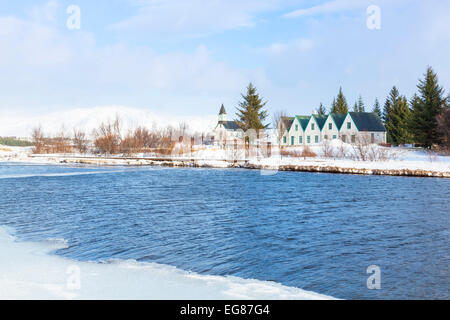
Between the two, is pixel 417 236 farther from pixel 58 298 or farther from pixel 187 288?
pixel 58 298

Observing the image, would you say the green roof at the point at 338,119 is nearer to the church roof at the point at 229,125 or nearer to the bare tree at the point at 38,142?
the bare tree at the point at 38,142

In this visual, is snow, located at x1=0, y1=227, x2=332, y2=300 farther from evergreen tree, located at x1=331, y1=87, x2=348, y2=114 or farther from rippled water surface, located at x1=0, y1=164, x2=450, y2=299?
evergreen tree, located at x1=331, y1=87, x2=348, y2=114

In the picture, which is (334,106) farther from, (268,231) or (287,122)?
(268,231)

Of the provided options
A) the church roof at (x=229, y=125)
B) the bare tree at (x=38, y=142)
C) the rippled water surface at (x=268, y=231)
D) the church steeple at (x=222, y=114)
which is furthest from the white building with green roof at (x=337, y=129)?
the church steeple at (x=222, y=114)

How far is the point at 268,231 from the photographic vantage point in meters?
12.9

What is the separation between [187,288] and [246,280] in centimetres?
134

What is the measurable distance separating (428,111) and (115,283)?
5521cm

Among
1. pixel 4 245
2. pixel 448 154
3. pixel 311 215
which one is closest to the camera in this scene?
pixel 4 245

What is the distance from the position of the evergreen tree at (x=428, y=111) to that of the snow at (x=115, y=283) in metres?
52.5

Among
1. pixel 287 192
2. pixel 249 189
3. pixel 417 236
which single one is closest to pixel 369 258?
pixel 417 236

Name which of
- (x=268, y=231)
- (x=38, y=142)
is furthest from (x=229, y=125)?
(x=268, y=231)

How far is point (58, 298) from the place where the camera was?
665 cm

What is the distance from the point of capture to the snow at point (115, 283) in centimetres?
699

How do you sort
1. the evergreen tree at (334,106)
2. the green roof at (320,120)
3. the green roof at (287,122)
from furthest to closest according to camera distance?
the evergreen tree at (334,106)
the green roof at (287,122)
the green roof at (320,120)
